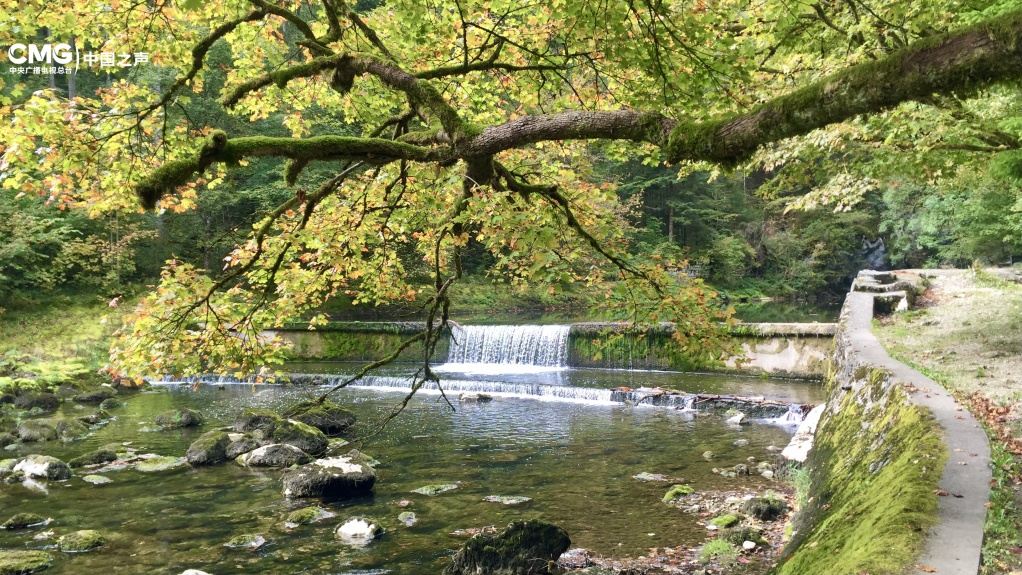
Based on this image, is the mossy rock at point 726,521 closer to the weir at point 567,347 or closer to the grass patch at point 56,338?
Answer: the weir at point 567,347

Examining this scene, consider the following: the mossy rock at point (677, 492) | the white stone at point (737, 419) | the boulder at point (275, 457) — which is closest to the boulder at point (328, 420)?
the boulder at point (275, 457)

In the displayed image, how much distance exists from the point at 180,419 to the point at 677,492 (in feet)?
32.5

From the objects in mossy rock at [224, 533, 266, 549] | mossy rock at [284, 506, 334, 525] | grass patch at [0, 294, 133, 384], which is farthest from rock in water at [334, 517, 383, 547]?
grass patch at [0, 294, 133, 384]

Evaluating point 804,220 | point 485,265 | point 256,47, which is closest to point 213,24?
point 256,47

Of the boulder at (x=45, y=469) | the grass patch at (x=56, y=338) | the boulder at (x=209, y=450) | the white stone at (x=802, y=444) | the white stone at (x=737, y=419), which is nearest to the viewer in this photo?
the white stone at (x=802, y=444)

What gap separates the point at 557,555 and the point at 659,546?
103cm

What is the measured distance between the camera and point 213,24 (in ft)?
25.1

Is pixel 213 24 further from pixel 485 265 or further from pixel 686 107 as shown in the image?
pixel 485 265

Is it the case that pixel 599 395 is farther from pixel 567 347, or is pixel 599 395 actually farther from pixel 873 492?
pixel 873 492

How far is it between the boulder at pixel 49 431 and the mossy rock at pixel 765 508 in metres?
11.6

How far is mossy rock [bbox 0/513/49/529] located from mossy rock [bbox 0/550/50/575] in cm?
107

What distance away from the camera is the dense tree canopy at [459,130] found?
291 centimetres

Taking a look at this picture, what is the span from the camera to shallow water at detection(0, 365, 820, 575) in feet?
21.4

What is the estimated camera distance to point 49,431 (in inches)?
468
